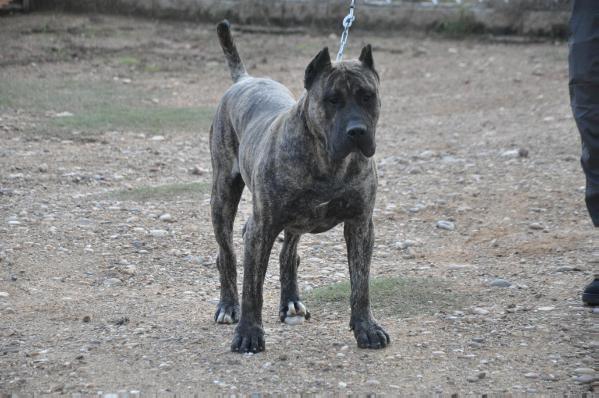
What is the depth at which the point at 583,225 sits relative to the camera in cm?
730

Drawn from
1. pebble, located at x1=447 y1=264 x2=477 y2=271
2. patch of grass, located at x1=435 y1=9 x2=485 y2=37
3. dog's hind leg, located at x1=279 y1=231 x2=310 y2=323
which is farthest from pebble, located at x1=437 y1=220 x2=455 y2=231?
patch of grass, located at x1=435 y1=9 x2=485 y2=37

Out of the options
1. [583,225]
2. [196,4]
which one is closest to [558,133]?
[583,225]

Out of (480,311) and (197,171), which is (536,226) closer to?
(480,311)

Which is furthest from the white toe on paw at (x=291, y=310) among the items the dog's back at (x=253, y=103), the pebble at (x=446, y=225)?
the pebble at (x=446, y=225)

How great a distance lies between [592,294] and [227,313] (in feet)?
6.80

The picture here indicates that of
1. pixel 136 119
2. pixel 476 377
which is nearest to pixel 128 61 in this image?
pixel 136 119

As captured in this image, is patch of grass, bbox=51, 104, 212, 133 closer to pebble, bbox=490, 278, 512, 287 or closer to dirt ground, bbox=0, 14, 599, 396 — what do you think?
dirt ground, bbox=0, 14, 599, 396

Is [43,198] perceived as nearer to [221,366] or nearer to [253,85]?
[253,85]

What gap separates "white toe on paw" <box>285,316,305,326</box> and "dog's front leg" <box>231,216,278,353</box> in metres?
0.46

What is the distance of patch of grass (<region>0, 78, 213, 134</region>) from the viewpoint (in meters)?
10.9

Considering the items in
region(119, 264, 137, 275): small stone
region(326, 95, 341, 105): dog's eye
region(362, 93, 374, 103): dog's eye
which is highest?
region(362, 93, 374, 103): dog's eye

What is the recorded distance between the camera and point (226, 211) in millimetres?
5828

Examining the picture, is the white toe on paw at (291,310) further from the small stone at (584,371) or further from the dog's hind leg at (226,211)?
the small stone at (584,371)

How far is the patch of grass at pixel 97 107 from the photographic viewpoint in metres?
10.9
